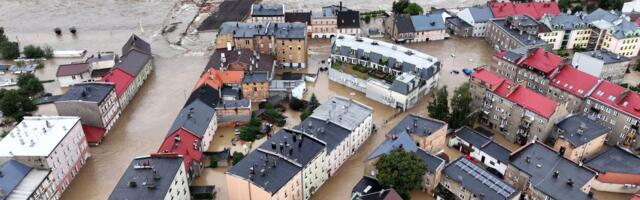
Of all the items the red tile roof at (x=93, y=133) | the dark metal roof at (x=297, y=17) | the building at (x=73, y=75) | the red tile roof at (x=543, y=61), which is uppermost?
the dark metal roof at (x=297, y=17)

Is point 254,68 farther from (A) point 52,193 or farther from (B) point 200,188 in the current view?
(A) point 52,193

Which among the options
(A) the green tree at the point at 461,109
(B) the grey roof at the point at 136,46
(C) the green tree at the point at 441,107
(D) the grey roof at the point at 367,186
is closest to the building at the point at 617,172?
(A) the green tree at the point at 461,109

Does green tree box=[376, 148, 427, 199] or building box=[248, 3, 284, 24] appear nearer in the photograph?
green tree box=[376, 148, 427, 199]

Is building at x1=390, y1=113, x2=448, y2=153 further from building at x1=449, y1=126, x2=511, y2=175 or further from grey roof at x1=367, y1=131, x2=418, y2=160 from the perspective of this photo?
grey roof at x1=367, y1=131, x2=418, y2=160

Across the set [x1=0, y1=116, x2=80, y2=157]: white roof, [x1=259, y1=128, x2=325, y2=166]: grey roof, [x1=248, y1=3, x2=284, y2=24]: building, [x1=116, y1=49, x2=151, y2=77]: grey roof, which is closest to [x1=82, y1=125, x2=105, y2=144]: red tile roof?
[x1=0, y1=116, x2=80, y2=157]: white roof

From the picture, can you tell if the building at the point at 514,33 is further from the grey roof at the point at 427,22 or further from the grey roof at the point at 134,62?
the grey roof at the point at 134,62
